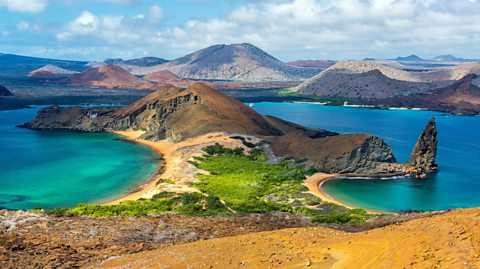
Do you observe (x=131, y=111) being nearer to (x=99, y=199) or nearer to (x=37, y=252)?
(x=99, y=199)

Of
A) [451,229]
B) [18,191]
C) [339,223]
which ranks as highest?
[451,229]

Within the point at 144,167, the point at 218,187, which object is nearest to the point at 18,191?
the point at 144,167

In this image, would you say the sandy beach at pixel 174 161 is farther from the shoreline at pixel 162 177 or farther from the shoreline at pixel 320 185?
the shoreline at pixel 320 185

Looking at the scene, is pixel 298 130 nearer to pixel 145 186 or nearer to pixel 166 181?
pixel 145 186

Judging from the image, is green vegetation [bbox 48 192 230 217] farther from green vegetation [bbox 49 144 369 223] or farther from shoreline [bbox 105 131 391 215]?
shoreline [bbox 105 131 391 215]

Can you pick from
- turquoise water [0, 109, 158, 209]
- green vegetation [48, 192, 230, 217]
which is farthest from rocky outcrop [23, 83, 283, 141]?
green vegetation [48, 192, 230, 217]

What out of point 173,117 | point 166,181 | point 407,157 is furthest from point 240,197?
point 173,117
